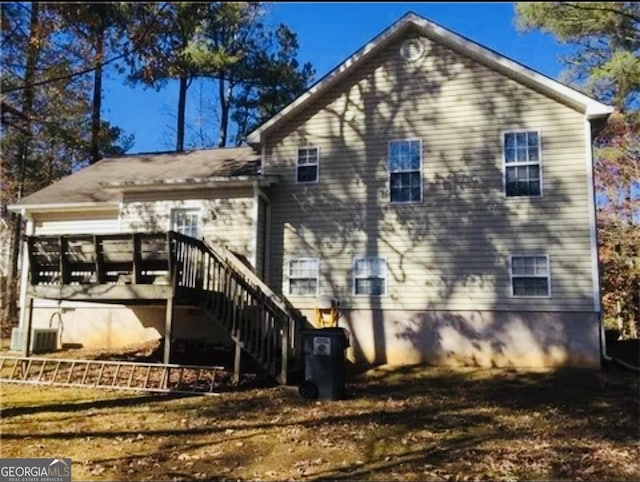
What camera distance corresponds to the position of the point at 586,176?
11.9 meters

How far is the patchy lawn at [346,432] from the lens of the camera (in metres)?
5.94

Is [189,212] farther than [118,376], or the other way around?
[189,212]

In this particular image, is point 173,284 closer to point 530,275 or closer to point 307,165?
point 307,165

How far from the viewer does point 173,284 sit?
10.2 meters

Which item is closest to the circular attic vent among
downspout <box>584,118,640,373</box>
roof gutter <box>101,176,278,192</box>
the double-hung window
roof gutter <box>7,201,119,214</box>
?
the double-hung window

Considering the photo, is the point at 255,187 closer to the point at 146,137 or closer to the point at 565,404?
the point at 565,404

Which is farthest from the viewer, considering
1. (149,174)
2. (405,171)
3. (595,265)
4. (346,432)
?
(149,174)

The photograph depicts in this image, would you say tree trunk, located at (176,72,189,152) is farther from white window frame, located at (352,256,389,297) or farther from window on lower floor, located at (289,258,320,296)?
white window frame, located at (352,256,389,297)

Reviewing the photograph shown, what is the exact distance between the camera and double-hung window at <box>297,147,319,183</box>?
13.9 meters

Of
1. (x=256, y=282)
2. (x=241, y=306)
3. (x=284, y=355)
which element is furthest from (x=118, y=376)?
(x=284, y=355)

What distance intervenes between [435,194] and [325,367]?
18.0ft

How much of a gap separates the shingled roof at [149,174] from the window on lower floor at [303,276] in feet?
7.58

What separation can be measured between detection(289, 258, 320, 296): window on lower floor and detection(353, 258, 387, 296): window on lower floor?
3.12 ft

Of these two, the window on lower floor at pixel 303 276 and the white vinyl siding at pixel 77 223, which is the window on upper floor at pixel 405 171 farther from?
the white vinyl siding at pixel 77 223
